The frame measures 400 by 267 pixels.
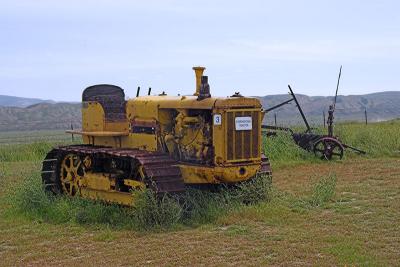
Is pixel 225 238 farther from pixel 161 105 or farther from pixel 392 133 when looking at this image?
pixel 392 133

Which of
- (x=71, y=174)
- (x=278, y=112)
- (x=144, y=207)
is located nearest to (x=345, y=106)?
(x=278, y=112)

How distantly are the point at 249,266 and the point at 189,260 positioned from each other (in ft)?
2.56

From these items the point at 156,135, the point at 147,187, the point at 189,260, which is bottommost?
the point at 189,260

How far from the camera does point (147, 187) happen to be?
33.7 ft

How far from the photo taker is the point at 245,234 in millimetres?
9555

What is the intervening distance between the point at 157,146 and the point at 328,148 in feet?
27.6

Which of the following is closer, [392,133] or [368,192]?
[368,192]

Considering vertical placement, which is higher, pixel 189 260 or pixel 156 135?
pixel 156 135

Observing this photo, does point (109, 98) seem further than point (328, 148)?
No

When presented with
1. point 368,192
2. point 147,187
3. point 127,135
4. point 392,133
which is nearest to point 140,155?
point 147,187

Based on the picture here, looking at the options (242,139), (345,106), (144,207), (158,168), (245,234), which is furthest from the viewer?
(345,106)

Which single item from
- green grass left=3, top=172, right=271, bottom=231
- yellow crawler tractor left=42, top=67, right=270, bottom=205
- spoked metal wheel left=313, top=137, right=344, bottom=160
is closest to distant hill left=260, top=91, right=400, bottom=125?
spoked metal wheel left=313, top=137, right=344, bottom=160

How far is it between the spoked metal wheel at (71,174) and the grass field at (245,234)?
534 millimetres

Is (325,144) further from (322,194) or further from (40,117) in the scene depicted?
(40,117)
